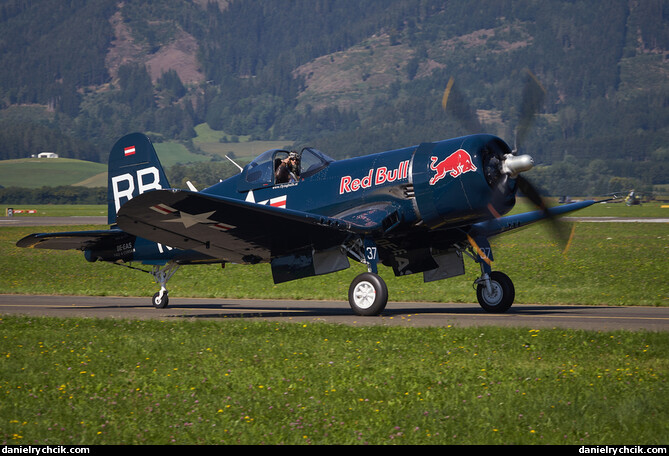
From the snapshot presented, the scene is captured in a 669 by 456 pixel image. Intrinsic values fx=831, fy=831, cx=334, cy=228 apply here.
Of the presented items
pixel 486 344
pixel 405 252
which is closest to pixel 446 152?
pixel 405 252

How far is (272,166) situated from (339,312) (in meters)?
3.15

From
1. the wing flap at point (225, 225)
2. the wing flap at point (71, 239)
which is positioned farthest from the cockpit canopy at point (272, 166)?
the wing flap at point (71, 239)

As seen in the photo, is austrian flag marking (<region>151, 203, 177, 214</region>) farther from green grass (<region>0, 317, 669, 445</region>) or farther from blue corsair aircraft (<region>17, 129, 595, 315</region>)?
green grass (<region>0, 317, 669, 445</region>)

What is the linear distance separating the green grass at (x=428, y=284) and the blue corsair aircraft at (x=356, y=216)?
210 cm

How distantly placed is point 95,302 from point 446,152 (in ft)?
32.2

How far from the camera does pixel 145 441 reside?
6.63 meters

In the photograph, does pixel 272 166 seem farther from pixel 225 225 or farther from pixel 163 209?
pixel 163 209

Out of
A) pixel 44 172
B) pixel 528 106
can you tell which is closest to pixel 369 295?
pixel 528 106

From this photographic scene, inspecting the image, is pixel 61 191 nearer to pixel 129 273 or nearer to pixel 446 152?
pixel 129 273

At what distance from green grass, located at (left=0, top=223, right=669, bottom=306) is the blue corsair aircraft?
210 cm

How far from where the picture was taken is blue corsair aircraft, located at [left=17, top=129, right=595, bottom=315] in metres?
14.0

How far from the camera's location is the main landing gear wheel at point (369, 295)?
14312 millimetres

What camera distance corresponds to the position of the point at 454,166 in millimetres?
14031

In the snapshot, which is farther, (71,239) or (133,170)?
(133,170)
